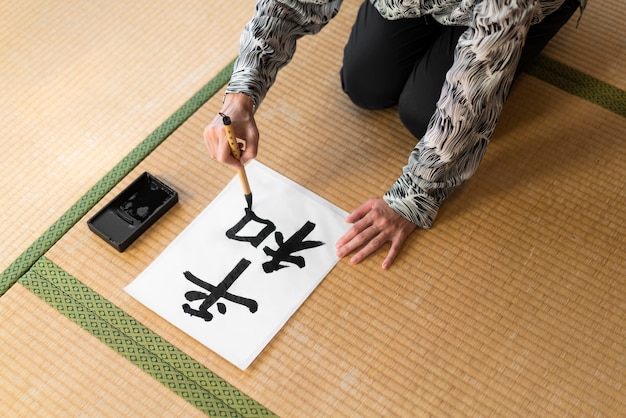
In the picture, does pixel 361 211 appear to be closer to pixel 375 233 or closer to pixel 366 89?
pixel 375 233

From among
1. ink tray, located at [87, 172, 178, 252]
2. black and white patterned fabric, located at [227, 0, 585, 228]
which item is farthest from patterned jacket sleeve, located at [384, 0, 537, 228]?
ink tray, located at [87, 172, 178, 252]

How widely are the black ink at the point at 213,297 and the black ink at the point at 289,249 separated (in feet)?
Answer: 0.20

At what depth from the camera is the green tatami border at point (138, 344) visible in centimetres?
118

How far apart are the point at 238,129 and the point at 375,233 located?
341 millimetres

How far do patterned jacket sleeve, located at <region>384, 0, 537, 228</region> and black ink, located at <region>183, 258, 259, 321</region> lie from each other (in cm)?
34

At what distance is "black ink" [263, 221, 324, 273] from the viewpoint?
1.31m

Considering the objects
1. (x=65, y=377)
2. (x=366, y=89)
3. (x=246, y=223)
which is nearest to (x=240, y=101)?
(x=246, y=223)

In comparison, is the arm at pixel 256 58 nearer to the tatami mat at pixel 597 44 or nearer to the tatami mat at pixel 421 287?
the tatami mat at pixel 421 287

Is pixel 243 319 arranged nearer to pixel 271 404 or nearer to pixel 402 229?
pixel 271 404

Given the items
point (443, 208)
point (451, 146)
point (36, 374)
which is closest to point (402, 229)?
point (443, 208)

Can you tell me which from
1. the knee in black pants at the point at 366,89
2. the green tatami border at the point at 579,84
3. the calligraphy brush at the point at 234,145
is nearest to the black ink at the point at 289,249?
the calligraphy brush at the point at 234,145

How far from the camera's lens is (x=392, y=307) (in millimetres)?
1282

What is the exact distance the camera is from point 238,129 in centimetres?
121

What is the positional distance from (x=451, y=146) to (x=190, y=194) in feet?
1.81
